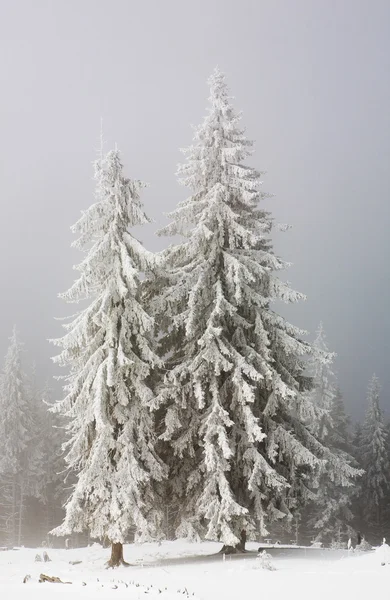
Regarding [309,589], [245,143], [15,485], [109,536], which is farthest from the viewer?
[15,485]

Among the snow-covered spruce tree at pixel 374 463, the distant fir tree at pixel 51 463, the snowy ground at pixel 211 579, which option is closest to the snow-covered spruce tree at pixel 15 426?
the distant fir tree at pixel 51 463

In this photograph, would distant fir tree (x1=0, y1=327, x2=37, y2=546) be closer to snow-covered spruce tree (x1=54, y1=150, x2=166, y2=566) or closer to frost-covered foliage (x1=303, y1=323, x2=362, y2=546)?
frost-covered foliage (x1=303, y1=323, x2=362, y2=546)

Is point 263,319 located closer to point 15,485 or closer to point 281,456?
point 281,456

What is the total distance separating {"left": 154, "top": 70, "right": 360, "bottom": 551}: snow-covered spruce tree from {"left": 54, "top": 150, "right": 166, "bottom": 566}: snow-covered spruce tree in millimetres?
1308

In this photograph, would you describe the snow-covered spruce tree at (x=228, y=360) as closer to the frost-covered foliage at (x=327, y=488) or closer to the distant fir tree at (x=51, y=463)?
the frost-covered foliage at (x=327, y=488)

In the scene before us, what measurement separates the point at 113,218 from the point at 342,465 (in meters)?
13.1

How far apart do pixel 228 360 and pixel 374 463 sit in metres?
34.9

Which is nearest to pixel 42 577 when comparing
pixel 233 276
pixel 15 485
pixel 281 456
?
pixel 281 456

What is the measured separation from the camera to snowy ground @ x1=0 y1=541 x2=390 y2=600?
1114cm

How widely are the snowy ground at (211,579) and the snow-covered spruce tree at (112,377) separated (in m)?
1.63

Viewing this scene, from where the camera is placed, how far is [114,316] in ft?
64.1

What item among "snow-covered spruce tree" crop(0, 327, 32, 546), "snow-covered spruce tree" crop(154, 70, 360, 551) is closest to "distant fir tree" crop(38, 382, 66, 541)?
"snow-covered spruce tree" crop(0, 327, 32, 546)

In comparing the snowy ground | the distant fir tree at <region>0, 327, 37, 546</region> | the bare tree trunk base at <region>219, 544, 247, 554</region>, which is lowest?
the bare tree trunk base at <region>219, 544, 247, 554</region>

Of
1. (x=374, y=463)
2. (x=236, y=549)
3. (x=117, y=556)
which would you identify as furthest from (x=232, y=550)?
(x=374, y=463)
